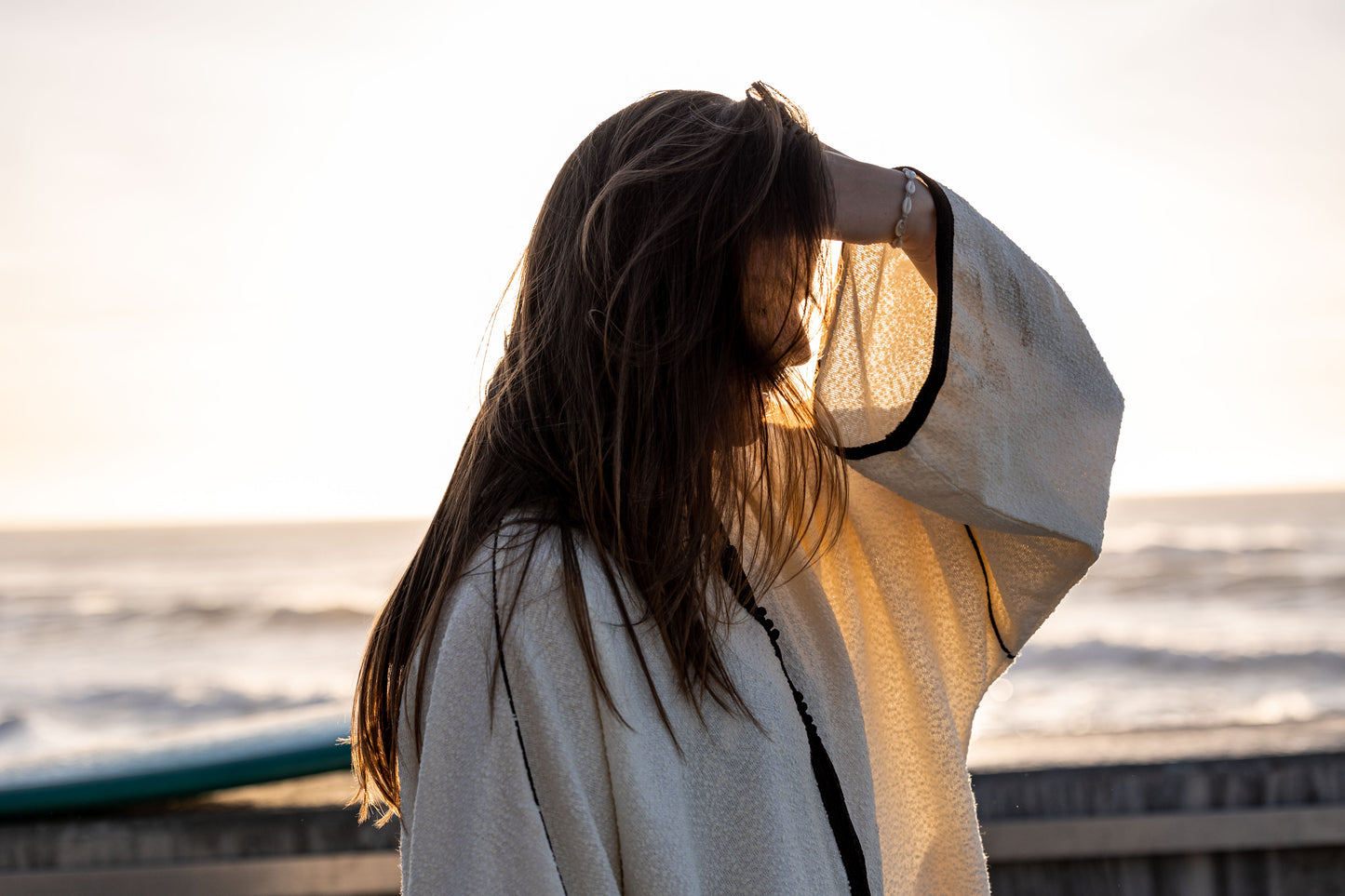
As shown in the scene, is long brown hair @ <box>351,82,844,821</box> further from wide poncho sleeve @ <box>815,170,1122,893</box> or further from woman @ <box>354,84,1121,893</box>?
wide poncho sleeve @ <box>815,170,1122,893</box>

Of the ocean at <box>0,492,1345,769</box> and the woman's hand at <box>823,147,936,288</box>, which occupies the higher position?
the woman's hand at <box>823,147,936,288</box>

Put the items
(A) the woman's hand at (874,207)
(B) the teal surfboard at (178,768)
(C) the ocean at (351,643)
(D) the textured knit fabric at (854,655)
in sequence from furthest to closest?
(C) the ocean at (351,643)
(B) the teal surfboard at (178,768)
(A) the woman's hand at (874,207)
(D) the textured knit fabric at (854,655)

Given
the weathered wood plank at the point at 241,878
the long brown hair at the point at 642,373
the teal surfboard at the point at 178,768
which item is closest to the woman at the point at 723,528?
the long brown hair at the point at 642,373

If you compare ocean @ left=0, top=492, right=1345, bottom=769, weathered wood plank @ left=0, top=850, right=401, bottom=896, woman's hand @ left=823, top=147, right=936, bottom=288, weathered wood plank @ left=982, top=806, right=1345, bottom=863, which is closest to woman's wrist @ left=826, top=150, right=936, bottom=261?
woman's hand @ left=823, top=147, right=936, bottom=288

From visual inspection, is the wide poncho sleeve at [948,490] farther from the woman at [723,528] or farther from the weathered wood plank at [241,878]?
the weathered wood plank at [241,878]

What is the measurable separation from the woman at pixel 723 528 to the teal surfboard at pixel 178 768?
1.17m

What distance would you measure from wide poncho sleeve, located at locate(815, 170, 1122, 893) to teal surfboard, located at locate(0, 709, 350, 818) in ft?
4.39

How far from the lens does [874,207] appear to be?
85 centimetres

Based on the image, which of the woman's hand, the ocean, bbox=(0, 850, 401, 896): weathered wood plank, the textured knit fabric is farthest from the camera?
the ocean

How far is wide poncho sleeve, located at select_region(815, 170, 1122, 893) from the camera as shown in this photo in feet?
2.91

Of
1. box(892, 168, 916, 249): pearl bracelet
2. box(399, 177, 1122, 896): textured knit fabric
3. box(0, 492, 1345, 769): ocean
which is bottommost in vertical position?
box(0, 492, 1345, 769): ocean

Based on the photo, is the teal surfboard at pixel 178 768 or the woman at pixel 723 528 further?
the teal surfboard at pixel 178 768

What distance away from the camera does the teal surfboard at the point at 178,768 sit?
1.72 meters

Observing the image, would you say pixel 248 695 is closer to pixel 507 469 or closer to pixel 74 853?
pixel 74 853
